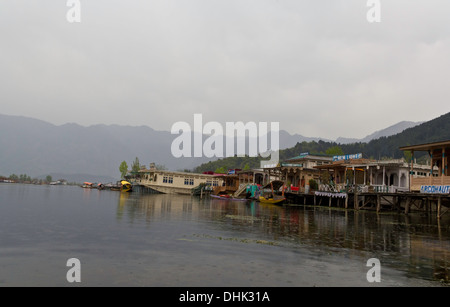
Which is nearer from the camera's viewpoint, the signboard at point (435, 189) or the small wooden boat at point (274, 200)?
the signboard at point (435, 189)

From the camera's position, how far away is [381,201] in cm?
4675

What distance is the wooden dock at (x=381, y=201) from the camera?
129 ft

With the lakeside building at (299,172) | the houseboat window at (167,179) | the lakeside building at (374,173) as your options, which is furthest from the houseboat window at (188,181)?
the lakeside building at (374,173)

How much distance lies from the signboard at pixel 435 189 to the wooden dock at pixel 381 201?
2.71 ft

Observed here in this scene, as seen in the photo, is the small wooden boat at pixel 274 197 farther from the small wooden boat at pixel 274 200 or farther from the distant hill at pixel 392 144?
the distant hill at pixel 392 144

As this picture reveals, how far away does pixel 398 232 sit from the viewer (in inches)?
919

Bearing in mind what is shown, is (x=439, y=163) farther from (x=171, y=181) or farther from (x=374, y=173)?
(x=171, y=181)

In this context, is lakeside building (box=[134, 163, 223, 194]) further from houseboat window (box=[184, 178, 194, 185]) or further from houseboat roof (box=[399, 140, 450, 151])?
houseboat roof (box=[399, 140, 450, 151])

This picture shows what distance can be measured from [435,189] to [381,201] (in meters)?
13.3

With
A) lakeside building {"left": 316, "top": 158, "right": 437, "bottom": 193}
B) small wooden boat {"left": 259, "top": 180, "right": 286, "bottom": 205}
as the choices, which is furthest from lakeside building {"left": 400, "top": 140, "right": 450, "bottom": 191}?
small wooden boat {"left": 259, "top": 180, "right": 286, "bottom": 205}

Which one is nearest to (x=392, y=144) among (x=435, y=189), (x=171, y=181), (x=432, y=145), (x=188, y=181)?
(x=188, y=181)

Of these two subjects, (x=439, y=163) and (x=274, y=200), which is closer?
(x=439, y=163)
